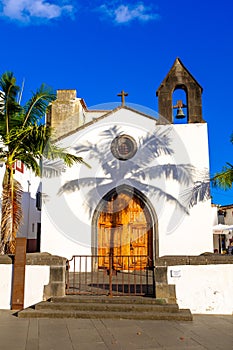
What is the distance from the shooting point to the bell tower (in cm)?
1380

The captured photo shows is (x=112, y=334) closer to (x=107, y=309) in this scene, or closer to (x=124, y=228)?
(x=107, y=309)

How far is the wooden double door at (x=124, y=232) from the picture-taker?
43.2 feet

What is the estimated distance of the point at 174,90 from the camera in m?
14.0

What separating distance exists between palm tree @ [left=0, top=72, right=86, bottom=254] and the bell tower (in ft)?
Result: 16.4

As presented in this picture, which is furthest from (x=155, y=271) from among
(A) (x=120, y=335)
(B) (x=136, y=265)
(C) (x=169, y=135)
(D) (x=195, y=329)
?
(C) (x=169, y=135)

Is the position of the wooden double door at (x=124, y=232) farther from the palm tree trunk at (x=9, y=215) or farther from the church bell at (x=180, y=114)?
the palm tree trunk at (x=9, y=215)

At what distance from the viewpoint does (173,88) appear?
→ 1390 centimetres

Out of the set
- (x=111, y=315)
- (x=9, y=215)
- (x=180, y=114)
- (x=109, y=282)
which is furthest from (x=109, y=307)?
(x=180, y=114)

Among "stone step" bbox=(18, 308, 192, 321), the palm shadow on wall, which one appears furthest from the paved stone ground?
the palm shadow on wall

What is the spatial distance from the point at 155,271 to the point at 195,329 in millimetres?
1870

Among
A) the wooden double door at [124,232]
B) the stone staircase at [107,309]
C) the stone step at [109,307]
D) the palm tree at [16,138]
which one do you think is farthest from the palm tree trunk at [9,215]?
the wooden double door at [124,232]

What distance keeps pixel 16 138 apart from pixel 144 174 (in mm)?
5368

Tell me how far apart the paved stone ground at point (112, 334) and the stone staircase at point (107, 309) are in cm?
18

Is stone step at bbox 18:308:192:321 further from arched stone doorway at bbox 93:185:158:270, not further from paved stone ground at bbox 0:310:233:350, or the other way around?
arched stone doorway at bbox 93:185:158:270
